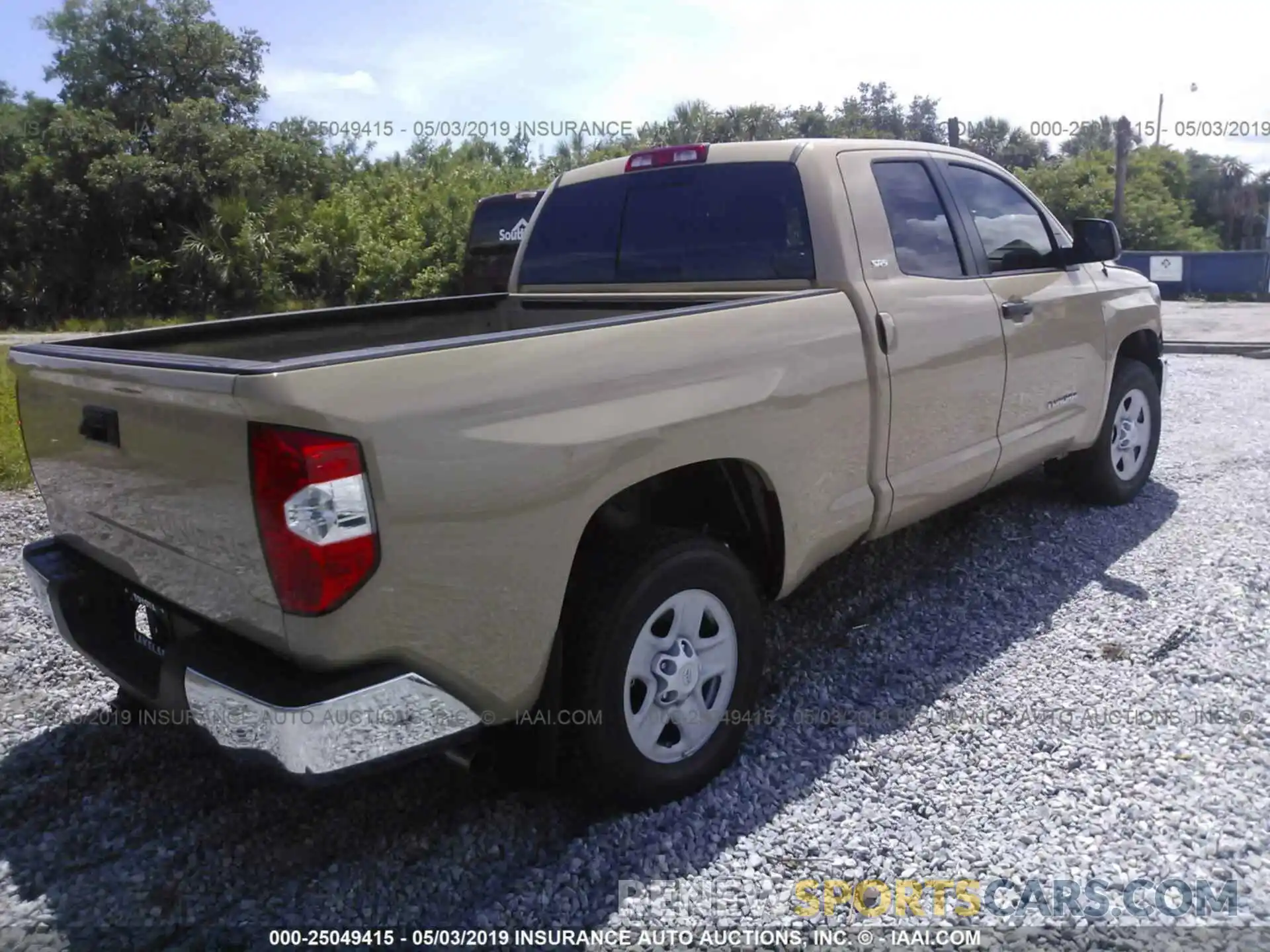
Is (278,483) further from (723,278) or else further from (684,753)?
(723,278)

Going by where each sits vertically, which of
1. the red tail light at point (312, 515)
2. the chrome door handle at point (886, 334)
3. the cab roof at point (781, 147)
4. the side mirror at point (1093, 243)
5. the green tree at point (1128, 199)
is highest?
the green tree at point (1128, 199)

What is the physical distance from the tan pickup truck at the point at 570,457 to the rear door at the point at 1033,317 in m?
0.03

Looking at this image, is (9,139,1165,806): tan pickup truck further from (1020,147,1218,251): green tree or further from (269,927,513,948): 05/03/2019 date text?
(1020,147,1218,251): green tree

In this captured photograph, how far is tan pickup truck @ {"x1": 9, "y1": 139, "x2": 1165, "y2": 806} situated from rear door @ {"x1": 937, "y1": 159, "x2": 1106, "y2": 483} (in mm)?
26

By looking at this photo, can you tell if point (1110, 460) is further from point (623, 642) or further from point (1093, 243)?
point (623, 642)

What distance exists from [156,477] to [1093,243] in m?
4.18

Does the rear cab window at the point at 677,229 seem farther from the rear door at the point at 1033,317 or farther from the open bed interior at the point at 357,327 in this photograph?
the rear door at the point at 1033,317

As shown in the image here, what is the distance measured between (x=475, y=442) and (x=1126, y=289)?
4.30m

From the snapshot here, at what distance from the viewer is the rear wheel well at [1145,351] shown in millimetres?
5402

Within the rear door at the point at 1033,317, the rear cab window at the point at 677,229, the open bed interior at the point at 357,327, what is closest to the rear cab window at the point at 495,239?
the rear cab window at the point at 677,229

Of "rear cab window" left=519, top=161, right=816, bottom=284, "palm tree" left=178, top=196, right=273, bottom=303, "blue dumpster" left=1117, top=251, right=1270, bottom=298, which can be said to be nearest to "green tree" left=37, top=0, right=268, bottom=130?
"palm tree" left=178, top=196, right=273, bottom=303

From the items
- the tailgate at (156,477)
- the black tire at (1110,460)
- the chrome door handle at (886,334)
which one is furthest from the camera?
the black tire at (1110,460)

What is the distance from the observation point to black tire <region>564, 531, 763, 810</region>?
2.61 m

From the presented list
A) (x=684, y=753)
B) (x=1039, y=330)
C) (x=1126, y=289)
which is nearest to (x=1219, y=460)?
(x=1126, y=289)
